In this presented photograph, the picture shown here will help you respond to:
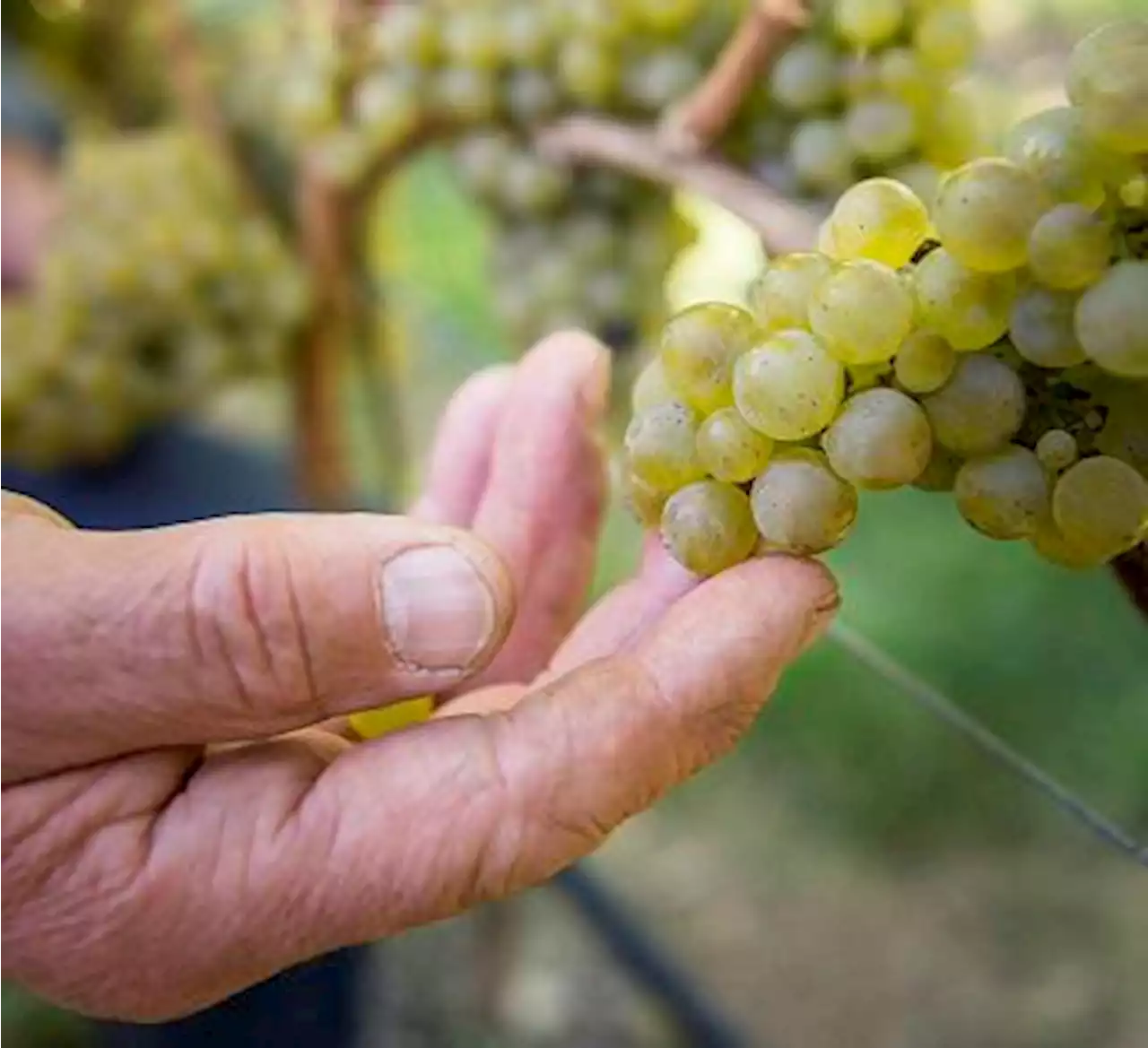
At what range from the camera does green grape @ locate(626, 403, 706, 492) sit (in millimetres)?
460

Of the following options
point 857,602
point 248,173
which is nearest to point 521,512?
point 857,602

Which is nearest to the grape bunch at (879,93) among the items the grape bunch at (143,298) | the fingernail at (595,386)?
the fingernail at (595,386)

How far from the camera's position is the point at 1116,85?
1.29ft

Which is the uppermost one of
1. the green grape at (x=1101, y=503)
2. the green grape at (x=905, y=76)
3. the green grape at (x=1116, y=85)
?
the green grape at (x=1116, y=85)

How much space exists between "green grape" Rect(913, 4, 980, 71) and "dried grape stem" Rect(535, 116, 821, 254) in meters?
0.07

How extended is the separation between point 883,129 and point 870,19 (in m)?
0.04

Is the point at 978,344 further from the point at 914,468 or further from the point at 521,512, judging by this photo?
the point at 521,512

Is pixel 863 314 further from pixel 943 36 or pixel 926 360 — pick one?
pixel 943 36

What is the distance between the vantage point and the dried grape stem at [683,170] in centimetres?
62

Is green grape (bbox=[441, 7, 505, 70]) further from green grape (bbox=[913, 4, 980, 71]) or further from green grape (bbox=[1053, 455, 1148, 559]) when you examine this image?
green grape (bbox=[1053, 455, 1148, 559])

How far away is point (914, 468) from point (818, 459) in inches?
1.0

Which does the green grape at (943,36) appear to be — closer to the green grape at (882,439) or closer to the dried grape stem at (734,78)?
the dried grape stem at (734,78)

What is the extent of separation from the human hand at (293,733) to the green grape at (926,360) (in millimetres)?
57

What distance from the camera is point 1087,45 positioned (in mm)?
409
